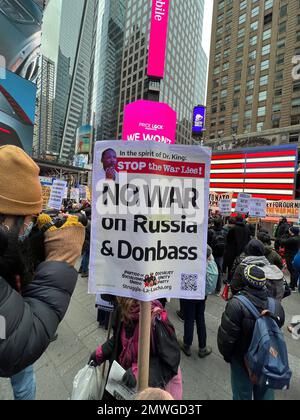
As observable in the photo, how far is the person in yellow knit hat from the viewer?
35.7 inches

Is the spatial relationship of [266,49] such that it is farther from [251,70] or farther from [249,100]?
[249,100]

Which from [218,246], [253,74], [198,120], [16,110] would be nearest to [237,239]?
[218,246]

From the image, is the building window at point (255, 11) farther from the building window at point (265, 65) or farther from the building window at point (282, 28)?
the building window at point (265, 65)

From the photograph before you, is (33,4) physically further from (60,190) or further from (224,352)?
(224,352)

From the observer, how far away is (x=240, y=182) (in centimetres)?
1795

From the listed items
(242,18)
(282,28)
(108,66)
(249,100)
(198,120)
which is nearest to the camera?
(198,120)

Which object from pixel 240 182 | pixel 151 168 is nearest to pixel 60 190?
pixel 151 168

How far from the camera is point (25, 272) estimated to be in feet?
3.49

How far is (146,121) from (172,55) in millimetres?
81696

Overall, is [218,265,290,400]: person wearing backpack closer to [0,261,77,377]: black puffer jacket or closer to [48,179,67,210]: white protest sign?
[0,261,77,377]: black puffer jacket

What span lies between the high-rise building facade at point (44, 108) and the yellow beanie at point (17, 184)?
10905 cm

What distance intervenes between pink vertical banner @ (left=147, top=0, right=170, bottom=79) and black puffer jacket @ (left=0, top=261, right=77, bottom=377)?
6522mm

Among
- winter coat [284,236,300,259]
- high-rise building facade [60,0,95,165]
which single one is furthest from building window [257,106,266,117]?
high-rise building facade [60,0,95,165]

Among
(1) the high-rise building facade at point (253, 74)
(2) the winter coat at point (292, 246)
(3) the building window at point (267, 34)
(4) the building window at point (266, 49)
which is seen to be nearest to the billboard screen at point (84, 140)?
(1) the high-rise building facade at point (253, 74)
